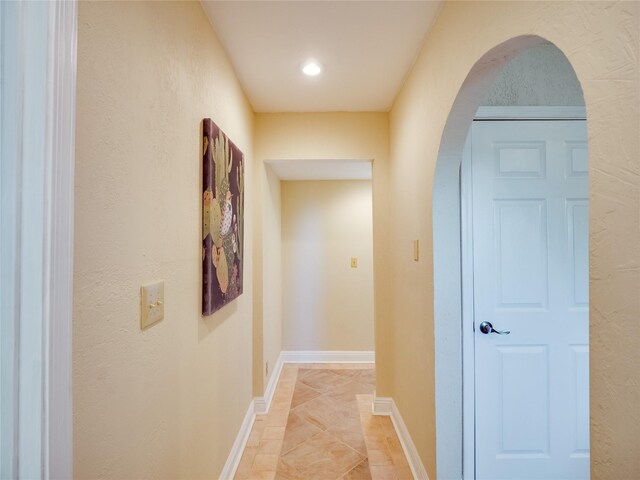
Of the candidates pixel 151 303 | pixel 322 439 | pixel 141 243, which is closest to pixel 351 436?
pixel 322 439

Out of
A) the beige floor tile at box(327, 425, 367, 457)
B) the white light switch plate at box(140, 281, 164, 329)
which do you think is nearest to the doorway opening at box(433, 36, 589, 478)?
the beige floor tile at box(327, 425, 367, 457)

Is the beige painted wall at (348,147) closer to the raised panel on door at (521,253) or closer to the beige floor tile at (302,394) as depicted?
the beige floor tile at (302,394)

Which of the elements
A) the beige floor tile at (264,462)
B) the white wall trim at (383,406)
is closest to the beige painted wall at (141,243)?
the beige floor tile at (264,462)

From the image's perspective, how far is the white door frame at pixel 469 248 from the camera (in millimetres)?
1711

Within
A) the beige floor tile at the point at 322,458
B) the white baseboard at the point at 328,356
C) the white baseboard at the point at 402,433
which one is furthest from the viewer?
the white baseboard at the point at 328,356

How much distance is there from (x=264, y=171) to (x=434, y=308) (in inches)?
70.3

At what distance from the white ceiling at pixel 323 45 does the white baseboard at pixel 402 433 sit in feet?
7.64

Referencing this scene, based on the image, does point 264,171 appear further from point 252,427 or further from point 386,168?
point 252,427

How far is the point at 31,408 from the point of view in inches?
21.3

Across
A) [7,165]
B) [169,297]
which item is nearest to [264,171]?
[169,297]

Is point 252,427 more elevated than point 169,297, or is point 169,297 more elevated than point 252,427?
point 169,297

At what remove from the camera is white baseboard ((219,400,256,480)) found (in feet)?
5.90

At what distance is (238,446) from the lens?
2039mm

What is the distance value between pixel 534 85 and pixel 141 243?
6.82ft
